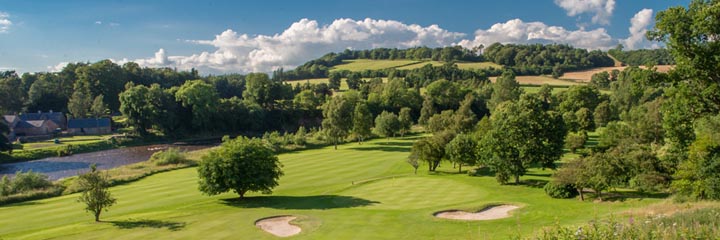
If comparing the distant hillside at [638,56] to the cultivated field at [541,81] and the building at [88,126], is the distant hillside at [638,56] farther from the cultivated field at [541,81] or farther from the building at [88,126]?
the building at [88,126]

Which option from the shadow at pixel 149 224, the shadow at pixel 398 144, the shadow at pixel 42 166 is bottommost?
the shadow at pixel 42 166

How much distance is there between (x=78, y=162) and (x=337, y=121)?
138 ft

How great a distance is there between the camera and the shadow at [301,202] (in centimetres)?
3431

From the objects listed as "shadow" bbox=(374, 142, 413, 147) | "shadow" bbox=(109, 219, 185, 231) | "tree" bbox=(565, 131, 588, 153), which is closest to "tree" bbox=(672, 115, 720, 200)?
"tree" bbox=(565, 131, 588, 153)

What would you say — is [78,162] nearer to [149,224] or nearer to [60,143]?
[60,143]

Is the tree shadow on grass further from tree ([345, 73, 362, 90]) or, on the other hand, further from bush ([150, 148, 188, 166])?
tree ([345, 73, 362, 90])

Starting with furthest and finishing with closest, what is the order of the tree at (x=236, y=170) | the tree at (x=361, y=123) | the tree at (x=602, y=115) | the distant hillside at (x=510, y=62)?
the distant hillside at (x=510, y=62), the tree at (x=602, y=115), the tree at (x=361, y=123), the tree at (x=236, y=170)

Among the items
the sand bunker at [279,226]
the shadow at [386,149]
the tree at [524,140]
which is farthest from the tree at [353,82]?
the sand bunker at [279,226]

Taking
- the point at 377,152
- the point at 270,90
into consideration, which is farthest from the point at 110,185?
the point at 270,90

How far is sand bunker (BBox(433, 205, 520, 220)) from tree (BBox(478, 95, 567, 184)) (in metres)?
8.91

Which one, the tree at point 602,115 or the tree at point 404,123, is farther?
the tree at point 404,123

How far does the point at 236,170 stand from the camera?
35.4 meters

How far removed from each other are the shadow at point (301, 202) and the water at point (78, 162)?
35.4 metres

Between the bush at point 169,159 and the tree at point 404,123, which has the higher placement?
the tree at point 404,123
